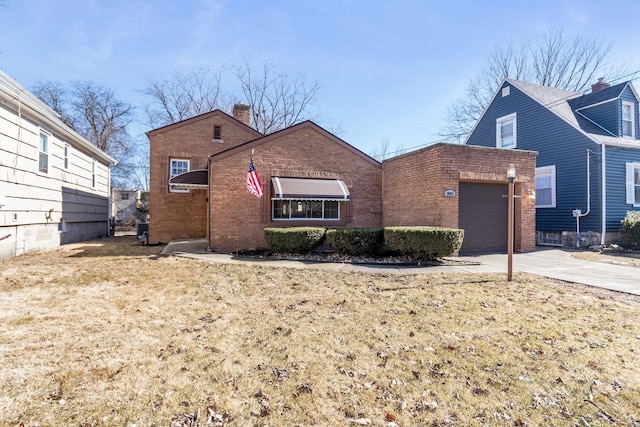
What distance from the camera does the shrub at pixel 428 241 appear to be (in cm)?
937

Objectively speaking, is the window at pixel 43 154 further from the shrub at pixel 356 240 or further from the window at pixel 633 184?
the window at pixel 633 184

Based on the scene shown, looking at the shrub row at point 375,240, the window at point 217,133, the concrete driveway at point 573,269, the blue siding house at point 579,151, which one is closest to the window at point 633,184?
the blue siding house at point 579,151

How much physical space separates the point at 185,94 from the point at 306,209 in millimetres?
26471

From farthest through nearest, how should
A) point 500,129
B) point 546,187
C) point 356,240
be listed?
1. point 500,129
2. point 546,187
3. point 356,240

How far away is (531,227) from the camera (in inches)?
493

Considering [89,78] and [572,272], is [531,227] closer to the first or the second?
[572,272]

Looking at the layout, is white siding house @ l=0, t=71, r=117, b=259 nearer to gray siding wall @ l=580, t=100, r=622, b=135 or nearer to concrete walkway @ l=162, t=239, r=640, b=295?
concrete walkway @ l=162, t=239, r=640, b=295

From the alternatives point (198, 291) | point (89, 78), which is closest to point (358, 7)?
point (198, 291)

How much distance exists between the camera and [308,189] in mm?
12219

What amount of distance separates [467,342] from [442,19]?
1155cm

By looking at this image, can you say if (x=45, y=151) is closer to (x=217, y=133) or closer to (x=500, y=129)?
(x=217, y=133)

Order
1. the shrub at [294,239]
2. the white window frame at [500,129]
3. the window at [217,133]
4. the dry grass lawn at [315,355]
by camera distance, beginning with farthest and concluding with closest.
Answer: the white window frame at [500,129], the window at [217,133], the shrub at [294,239], the dry grass lawn at [315,355]

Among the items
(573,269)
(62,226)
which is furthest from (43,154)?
(573,269)

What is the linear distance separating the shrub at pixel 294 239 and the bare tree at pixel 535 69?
83.4ft
